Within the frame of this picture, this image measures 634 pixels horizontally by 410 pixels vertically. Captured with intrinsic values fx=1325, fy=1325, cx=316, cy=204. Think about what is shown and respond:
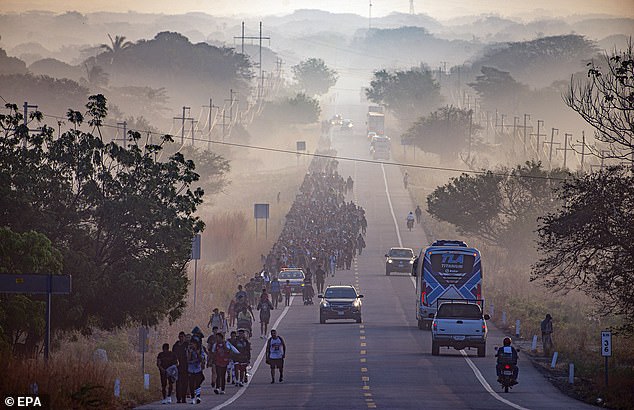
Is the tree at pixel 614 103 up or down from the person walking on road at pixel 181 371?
up

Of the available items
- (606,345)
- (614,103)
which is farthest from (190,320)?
(606,345)

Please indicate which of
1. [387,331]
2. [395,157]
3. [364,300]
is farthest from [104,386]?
[395,157]

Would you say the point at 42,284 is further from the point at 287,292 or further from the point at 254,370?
the point at 287,292

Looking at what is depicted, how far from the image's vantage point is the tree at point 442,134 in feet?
566

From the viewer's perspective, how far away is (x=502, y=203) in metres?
87.0

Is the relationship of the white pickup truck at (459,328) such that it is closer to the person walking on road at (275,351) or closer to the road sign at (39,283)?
the person walking on road at (275,351)

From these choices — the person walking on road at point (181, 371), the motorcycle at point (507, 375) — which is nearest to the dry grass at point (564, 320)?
→ the motorcycle at point (507, 375)

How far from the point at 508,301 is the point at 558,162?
112344mm

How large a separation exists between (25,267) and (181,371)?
6.59 meters

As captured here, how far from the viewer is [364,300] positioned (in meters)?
62.0

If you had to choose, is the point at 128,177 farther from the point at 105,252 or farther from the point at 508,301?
the point at 508,301

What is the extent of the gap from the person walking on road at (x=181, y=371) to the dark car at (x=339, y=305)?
71.1 feet

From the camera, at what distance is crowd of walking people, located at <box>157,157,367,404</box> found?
3059cm

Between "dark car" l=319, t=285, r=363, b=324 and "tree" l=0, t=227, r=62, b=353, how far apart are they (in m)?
18.4
